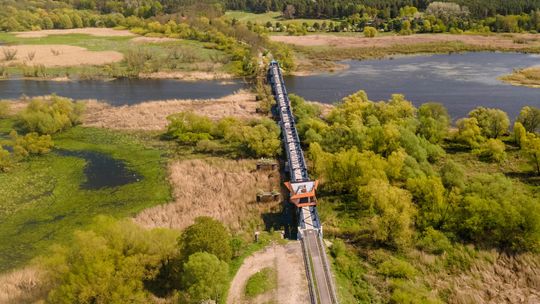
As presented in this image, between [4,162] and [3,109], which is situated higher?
[3,109]

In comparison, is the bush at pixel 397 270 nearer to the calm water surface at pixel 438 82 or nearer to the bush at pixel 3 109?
the calm water surface at pixel 438 82

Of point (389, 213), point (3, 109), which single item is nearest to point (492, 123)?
point (389, 213)

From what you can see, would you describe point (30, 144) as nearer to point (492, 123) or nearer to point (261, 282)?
point (261, 282)

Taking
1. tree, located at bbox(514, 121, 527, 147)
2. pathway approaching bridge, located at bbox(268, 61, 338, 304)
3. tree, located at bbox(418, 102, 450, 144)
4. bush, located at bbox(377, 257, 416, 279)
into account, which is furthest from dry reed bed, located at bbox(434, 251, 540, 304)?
tree, located at bbox(514, 121, 527, 147)

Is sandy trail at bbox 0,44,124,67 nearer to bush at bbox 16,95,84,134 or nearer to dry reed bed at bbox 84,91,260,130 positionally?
dry reed bed at bbox 84,91,260,130

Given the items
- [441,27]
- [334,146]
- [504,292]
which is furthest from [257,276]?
[441,27]

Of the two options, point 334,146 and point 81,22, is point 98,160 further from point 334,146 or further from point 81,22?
point 81,22
